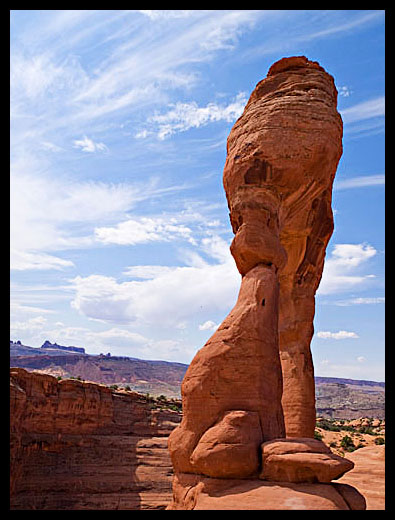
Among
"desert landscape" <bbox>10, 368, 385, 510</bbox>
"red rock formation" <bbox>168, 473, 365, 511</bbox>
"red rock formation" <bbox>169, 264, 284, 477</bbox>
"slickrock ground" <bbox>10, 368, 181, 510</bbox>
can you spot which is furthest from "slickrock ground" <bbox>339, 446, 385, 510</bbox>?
"slickrock ground" <bbox>10, 368, 181, 510</bbox>

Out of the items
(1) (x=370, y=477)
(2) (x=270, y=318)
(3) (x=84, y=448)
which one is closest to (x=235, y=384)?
(2) (x=270, y=318)

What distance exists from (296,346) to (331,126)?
7.09 metres

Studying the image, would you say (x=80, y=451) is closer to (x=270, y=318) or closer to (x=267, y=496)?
(x=270, y=318)

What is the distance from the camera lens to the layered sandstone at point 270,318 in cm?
934

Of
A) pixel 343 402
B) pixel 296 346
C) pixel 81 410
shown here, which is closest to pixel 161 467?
pixel 81 410

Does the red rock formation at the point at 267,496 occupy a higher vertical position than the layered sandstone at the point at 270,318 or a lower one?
lower

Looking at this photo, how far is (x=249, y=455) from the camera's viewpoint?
9383 millimetres

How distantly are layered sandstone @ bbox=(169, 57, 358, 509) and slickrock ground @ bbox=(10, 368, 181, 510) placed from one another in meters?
14.0

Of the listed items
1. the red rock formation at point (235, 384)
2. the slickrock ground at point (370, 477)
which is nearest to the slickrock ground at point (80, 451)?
the red rock formation at point (235, 384)

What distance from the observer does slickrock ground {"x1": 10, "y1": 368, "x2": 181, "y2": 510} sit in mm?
26359

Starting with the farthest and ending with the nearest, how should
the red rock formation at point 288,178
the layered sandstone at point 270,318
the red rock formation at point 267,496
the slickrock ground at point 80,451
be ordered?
the slickrock ground at point 80,451 → the red rock formation at point 288,178 → the layered sandstone at point 270,318 → the red rock formation at point 267,496

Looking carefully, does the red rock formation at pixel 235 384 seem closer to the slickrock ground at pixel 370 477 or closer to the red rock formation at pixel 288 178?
the red rock formation at pixel 288 178

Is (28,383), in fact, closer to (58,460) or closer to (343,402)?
(58,460)

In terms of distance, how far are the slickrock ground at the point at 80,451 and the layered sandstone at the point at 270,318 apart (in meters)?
14.0
